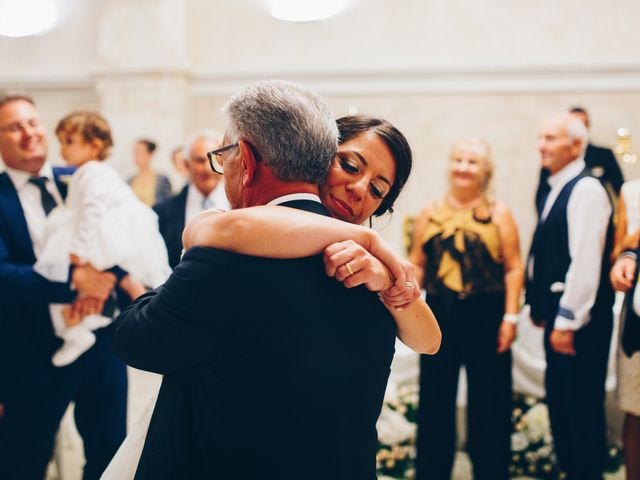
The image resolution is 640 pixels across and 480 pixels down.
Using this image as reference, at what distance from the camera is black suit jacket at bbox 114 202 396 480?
3.54 feet

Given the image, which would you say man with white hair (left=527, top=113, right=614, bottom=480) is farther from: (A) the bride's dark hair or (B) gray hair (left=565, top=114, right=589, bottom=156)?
(A) the bride's dark hair

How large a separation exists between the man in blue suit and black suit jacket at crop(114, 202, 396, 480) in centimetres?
128

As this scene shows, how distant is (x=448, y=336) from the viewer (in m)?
3.04

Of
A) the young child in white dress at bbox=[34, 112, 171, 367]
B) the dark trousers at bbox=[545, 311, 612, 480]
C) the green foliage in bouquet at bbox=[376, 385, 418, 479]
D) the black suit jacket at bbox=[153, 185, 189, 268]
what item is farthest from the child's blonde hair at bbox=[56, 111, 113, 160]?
the dark trousers at bbox=[545, 311, 612, 480]

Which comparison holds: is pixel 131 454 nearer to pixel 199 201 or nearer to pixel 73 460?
pixel 199 201

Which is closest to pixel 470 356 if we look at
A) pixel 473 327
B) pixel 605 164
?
pixel 473 327

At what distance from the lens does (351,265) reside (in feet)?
3.53

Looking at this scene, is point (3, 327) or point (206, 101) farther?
point (206, 101)

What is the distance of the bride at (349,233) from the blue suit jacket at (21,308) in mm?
1091

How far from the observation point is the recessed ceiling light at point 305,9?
21.4 ft

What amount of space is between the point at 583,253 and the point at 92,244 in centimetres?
222

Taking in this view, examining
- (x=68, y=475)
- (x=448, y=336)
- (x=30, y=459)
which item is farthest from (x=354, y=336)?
(x=68, y=475)

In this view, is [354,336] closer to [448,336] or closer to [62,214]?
[62,214]

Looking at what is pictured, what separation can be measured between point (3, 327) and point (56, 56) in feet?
18.9
